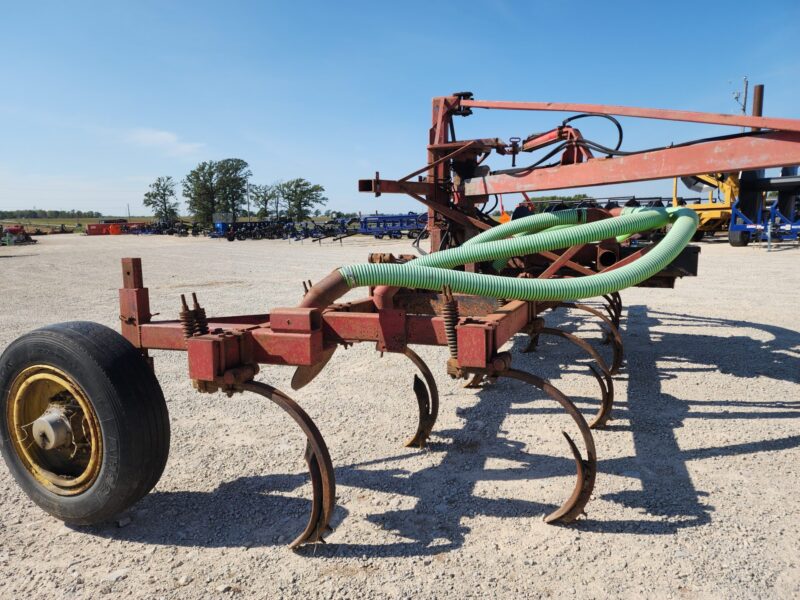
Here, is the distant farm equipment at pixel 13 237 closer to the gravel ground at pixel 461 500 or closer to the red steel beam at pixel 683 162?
the gravel ground at pixel 461 500

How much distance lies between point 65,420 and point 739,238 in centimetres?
2032

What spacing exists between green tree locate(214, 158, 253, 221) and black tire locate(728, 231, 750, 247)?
5134 centimetres

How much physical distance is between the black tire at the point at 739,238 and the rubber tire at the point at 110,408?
19987mm

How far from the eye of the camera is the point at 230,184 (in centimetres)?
5978

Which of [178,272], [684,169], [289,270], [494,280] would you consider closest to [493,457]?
[494,280]

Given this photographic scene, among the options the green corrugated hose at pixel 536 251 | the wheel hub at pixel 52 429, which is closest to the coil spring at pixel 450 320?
the green corrugated hose at pixel 536 251

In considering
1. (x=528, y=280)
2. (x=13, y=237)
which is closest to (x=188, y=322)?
(x=528, y=280)

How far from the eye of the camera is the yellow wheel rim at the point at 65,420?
7.79 feet

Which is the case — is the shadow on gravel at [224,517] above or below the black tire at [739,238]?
below

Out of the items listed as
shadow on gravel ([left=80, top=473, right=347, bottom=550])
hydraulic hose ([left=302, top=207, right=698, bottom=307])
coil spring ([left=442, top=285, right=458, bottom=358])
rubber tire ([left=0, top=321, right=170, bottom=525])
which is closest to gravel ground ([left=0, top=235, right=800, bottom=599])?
shadow on gravel ([left=80, top=473, right=347, bottom=550])

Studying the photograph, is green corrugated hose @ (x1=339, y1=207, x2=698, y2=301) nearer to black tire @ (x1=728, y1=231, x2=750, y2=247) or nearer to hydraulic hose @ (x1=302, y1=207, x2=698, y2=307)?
hydraulic hose @ (x1=302, y1=207, x2=698, y2=307)

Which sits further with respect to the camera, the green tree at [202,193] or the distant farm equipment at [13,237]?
the green tree at [202,193]

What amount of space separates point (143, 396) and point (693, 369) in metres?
4.39

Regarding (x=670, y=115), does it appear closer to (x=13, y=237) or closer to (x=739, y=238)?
(x=739, y=238)
